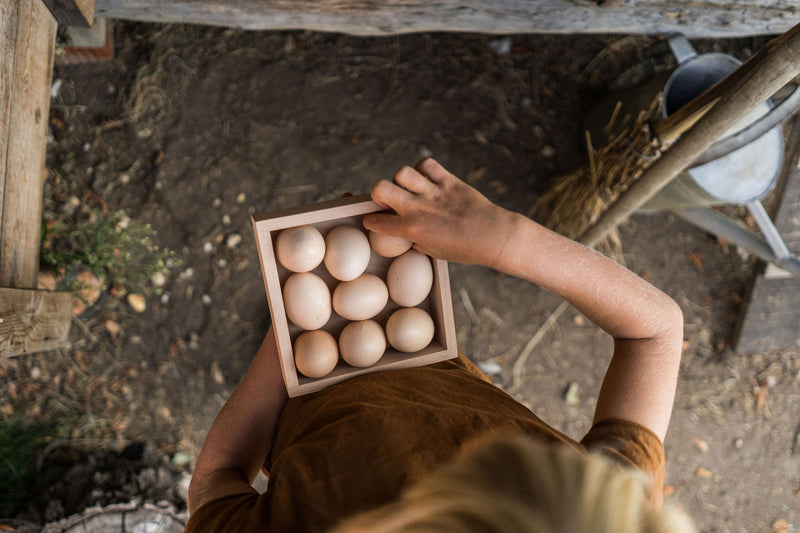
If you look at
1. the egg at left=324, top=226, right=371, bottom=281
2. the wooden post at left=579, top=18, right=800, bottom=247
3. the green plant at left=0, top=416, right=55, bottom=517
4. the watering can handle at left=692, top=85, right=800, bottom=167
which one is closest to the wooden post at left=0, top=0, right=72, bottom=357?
the green plant at left=0, top=416, right=55, bottom=517

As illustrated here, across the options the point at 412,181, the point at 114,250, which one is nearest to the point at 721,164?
the point at 412,181

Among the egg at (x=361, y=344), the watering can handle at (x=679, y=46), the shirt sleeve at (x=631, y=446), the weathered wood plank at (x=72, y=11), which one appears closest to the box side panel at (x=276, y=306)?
the egg at (x=361, y=344)

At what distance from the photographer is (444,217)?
92 centimetres

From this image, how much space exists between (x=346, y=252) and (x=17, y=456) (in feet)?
5.03

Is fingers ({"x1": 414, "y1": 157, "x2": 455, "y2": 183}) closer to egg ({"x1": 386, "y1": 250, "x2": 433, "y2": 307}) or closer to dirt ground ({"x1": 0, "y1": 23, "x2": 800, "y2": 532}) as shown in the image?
egg ({"x1": 386, "y1": 250, "x2": 433, "y2": 307})

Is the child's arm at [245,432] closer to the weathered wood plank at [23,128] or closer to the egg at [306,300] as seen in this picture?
the egg at [306,300]

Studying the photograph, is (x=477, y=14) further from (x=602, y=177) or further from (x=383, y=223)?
(x=383, y=223)

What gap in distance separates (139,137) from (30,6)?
0.66 metres

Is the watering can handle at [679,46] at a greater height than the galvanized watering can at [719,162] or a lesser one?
greater

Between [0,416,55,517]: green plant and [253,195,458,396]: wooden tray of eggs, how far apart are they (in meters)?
1.35

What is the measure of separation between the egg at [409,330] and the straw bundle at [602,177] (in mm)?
825

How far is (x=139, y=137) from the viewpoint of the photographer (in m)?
1.85

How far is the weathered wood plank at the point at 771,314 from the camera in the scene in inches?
82.4

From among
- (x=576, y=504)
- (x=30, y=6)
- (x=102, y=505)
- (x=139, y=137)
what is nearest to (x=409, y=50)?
(x=139, y=137)
